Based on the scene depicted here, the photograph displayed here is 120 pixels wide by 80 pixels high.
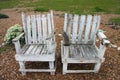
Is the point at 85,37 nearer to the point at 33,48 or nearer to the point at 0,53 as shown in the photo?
the point at 33,48

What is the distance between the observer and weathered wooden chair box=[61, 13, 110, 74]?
3.45 meters

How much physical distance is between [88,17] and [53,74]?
64.9 inches

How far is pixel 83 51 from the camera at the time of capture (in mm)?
3770

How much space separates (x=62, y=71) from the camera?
3.78m

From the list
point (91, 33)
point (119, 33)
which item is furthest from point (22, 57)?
point (119, 33)

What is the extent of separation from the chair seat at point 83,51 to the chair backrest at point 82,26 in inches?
7.7

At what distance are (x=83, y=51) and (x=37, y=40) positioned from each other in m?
1.29

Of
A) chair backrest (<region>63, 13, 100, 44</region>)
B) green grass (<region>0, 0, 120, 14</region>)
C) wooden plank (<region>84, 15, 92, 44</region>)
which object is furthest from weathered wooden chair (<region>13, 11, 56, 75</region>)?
green grass (<region>0, 0, 120, 14</region>)

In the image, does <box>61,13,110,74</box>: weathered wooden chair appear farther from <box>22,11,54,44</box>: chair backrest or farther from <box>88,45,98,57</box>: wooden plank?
<box>22,11,54,44</box>: chair backrest

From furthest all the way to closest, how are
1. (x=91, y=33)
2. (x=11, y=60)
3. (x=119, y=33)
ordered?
1. (x=119, y=33)
2. (x=11, y=60)
3. (x=91, y=33)

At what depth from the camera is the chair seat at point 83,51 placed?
3.53 metres

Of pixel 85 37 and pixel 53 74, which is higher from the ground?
pixel 85 37

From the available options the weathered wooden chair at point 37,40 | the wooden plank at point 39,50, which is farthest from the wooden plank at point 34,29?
the wooden plank at point 39,50

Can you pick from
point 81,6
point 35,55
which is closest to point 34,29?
point 35,55
